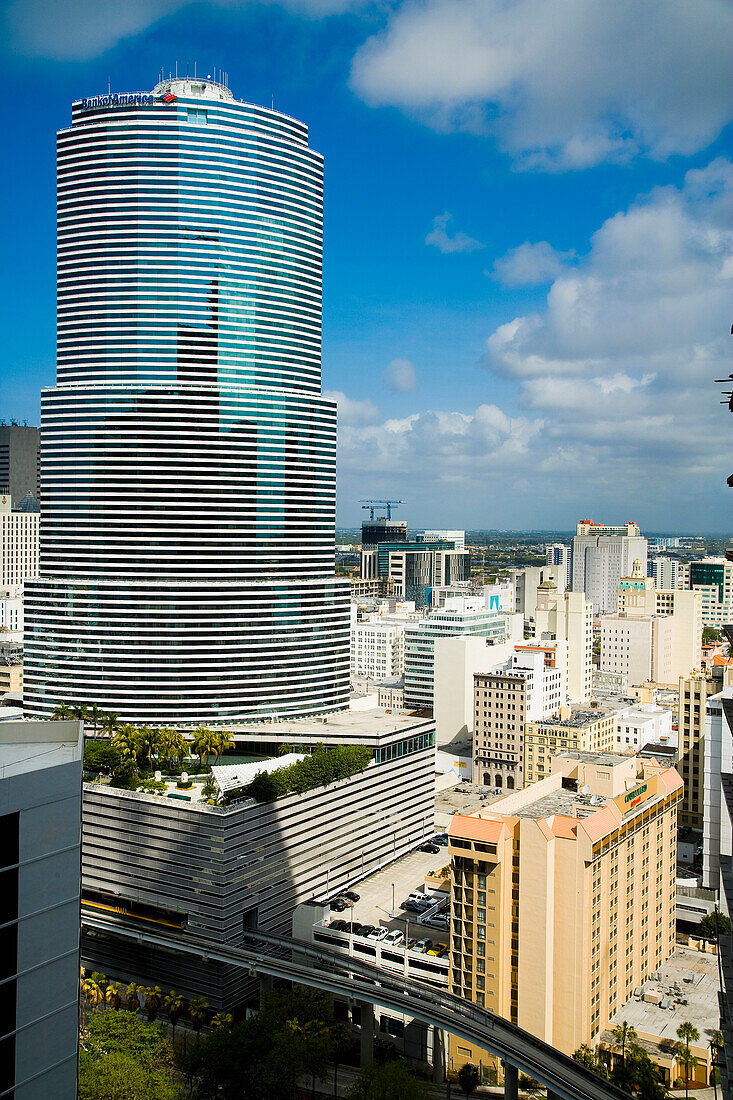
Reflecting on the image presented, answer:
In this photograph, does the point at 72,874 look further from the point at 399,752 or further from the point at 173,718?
the point at 173,718

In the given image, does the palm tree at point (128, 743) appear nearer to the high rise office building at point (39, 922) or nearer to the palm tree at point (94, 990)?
the palm tree at point (94, 990)

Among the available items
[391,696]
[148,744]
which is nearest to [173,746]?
[148,744]

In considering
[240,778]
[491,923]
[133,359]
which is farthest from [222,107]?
[491,923]

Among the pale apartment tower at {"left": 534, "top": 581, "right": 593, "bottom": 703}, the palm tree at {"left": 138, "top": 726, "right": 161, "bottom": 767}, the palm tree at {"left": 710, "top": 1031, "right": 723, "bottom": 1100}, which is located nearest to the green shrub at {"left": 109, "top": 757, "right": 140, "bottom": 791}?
the palm tree at {"left": 138, "top": 726, "right": 161, "bottom": 767}

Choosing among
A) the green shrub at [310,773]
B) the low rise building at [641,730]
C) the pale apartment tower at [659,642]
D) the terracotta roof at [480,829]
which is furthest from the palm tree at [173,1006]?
the pale apartment tower at [659,642]

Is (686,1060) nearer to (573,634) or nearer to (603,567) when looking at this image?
(573,634)

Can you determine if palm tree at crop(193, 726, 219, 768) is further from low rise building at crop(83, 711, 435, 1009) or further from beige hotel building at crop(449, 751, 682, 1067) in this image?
beige hotel building at crop(449, 751, 682, 1067)

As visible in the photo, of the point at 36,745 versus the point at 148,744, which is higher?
the point at 36,745
